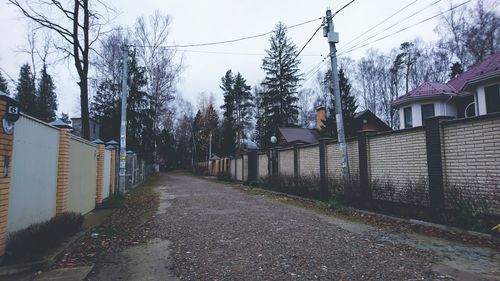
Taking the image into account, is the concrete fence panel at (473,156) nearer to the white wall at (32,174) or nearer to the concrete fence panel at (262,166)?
the white wall at (32,174)

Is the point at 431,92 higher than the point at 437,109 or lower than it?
higher

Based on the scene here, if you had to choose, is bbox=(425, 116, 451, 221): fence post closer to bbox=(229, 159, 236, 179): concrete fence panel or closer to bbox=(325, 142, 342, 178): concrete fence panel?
bbox=(325, 142, 342, 178): concrete fence panel

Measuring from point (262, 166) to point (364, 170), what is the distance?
38.4 feet

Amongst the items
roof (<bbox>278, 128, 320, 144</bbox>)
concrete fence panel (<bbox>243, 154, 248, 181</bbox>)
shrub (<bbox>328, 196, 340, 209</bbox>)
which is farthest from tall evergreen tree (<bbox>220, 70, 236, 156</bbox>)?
shrub (<bbox>328, 196, 340, 209</bbox>)

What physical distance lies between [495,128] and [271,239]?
5.22 m

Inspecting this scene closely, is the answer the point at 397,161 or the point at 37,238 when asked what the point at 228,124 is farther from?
the point at 37,238

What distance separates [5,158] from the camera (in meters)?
4.43

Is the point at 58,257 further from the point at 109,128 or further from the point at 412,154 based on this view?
the point at 109,128

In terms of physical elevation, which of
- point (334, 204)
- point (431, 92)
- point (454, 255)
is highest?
point (431, 92)

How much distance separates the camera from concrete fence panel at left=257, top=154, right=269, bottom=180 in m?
20.8

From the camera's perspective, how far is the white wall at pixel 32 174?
4.93 metres

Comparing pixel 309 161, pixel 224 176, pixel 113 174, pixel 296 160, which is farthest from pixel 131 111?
pixel 309 161

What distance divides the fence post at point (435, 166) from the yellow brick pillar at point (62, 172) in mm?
8594

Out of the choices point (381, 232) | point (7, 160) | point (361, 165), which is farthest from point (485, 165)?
point (7, 160)
